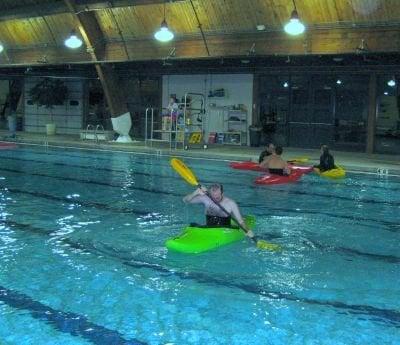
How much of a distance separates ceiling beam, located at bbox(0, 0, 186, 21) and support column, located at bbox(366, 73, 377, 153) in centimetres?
774

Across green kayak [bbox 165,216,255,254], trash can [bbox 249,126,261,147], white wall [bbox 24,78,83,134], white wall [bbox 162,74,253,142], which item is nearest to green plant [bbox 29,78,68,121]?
white wall [bbox 24,78,83,134]

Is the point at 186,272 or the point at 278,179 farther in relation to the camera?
the point at 278,179

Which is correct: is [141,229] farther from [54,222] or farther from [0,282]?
[0,282]

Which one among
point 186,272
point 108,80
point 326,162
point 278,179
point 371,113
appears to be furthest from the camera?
point 108,80

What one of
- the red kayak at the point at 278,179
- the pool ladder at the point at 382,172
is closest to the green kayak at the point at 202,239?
the red kayak at the point at 278,179

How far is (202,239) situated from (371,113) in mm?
13829

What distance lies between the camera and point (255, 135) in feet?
69.4

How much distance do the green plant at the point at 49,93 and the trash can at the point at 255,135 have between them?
10.6 meters

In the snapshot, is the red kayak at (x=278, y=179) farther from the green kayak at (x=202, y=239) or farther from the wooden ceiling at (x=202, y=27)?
the green kayak at (x=202, y=239)

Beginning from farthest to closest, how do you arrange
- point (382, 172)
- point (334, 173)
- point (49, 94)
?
point (49, 94)
point (382, 172)
point (334, 173)

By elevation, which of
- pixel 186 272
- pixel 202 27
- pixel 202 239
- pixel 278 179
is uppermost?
pixel 202 27

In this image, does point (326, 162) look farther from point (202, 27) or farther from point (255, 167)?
point (202, 27)

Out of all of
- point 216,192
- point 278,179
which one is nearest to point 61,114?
point 278,179

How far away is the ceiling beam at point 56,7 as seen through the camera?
792 inches
